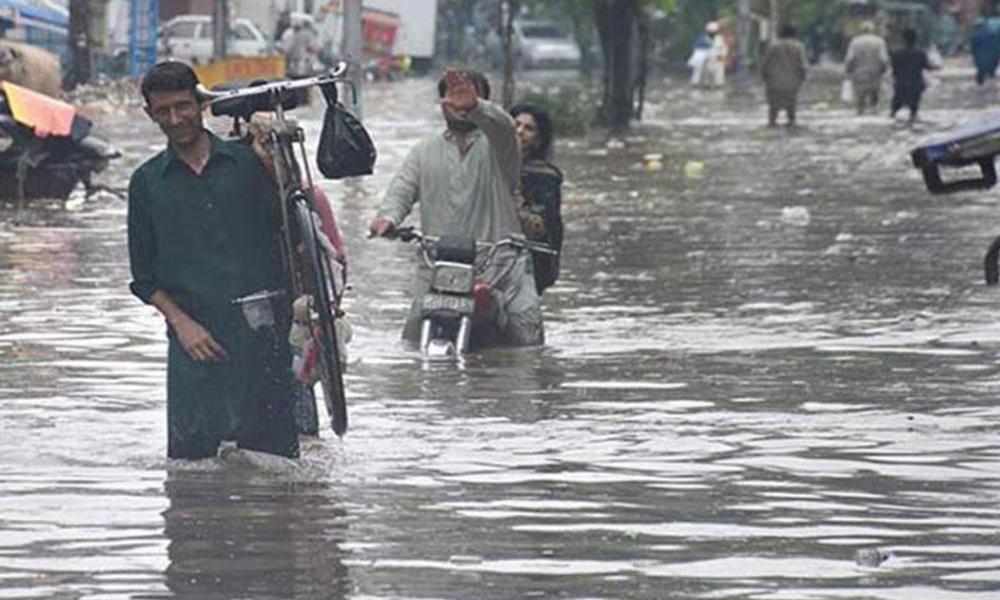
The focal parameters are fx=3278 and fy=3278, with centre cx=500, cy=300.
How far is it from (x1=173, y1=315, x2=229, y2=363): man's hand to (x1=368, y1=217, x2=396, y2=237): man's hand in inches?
134

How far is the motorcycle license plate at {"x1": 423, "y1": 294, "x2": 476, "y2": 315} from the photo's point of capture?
48.6 ft

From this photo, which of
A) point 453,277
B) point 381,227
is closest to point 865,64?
point 453,277

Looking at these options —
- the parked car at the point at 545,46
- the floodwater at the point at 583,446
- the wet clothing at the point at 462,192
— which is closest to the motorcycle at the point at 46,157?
the floodwater at the point at 583,446

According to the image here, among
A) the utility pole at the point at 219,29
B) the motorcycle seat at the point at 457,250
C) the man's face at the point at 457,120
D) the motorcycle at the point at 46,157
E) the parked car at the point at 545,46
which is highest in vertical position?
the man's face at the point at 457,120

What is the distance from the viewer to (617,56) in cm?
4234

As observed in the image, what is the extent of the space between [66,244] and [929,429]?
1132 cm

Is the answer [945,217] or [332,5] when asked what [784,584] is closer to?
[945,217]

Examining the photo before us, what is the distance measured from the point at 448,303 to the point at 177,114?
4.51m

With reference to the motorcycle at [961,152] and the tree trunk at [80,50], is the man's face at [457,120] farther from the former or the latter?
the tree trunk at [80,50]

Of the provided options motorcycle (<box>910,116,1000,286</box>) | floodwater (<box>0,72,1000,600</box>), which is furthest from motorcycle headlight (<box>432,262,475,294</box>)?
motorcycle (<box>910,116,1000,286</box>)

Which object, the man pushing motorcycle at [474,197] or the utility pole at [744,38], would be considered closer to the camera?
the man pushing motorcycle at [474,197]

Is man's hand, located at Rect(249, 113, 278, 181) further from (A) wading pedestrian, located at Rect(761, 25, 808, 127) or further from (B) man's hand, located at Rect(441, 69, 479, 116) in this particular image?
(A) wading pedestrian, located at Rect(761, 25, 808, 127)

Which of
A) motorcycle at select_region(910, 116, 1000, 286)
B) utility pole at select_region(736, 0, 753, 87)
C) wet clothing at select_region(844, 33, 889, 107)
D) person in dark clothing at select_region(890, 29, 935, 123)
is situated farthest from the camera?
utility pole at select_region(736, 0, 753, 87)

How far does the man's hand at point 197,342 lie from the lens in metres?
10.5
